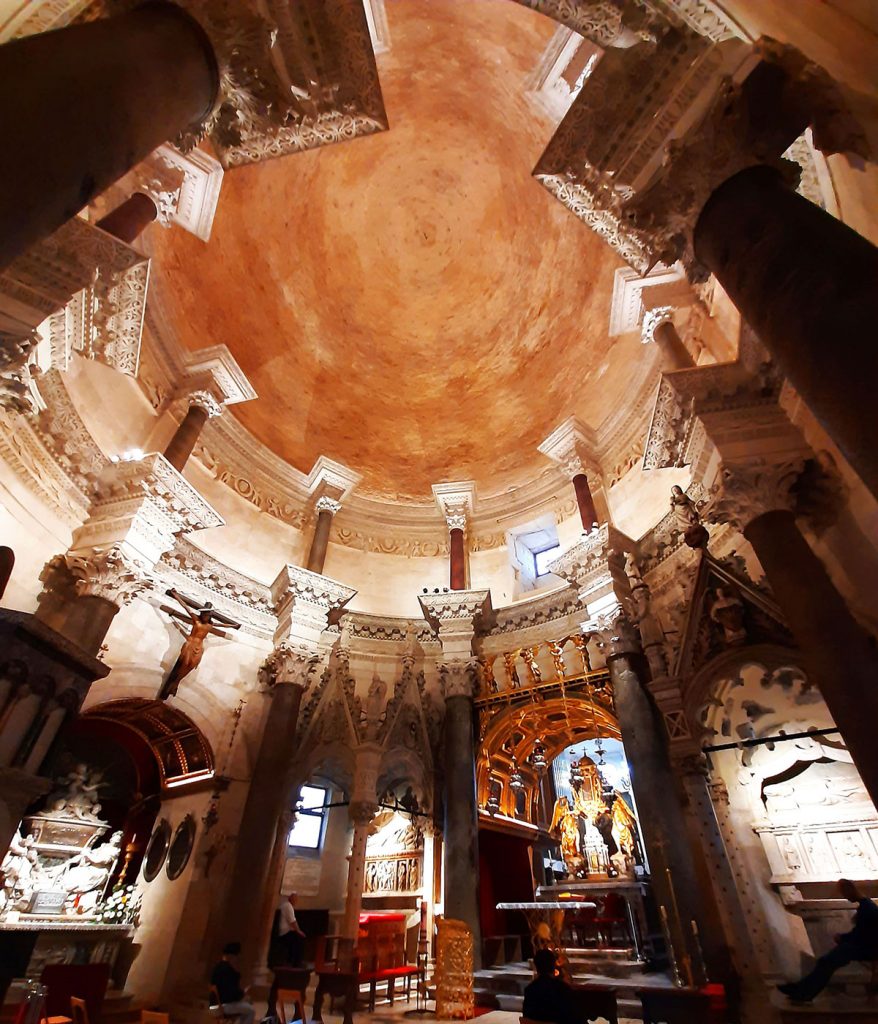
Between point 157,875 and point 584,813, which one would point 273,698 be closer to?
point 157,875

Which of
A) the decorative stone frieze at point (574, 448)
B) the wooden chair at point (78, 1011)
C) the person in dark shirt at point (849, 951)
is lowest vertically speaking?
the wooden chair at point (78, 1011)

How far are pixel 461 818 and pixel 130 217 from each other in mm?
11651

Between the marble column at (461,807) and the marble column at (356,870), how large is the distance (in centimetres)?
144

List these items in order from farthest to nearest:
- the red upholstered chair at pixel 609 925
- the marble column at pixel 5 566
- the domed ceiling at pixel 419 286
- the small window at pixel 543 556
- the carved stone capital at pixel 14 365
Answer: the small window at pixel 543 556
the domed ceiling at pixel 419 286
the red upholstered chair at pixel 609 925
the carved stone capital at pixel 14 365
the marble column at pixel 5 566

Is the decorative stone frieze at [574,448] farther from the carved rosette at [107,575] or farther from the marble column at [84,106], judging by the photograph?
the marble column at [84,106]

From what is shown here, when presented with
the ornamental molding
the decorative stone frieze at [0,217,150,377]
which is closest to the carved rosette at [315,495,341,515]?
the ornamental molding

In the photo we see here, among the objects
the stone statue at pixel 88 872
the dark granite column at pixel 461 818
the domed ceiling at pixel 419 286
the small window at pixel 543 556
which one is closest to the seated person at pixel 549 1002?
the dark granite column at pixel 461 818

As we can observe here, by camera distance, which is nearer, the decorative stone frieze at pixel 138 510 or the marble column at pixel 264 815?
the marble column at pixel 264 815

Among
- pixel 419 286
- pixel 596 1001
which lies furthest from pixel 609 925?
pixel 419 286

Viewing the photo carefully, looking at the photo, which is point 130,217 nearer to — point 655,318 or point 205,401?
point 205,401

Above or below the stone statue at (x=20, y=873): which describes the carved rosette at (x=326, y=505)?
above

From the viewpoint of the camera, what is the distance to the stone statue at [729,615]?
24.0 ft

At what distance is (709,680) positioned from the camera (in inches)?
299

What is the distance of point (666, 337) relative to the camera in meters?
9.93
